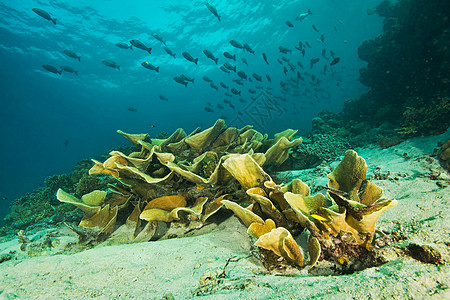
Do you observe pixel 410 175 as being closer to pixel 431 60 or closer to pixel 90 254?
pixel 90 254

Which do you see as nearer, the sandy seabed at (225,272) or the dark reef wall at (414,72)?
the sandy seabed at (225,272)

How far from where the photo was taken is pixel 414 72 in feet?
30.6

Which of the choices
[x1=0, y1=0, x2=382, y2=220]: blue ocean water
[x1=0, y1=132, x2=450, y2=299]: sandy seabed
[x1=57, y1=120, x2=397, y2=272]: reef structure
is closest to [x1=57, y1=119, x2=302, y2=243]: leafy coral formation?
[x1=57, y1=120, x2=397, y2=272]: reef structure

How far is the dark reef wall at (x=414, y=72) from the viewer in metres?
6.43

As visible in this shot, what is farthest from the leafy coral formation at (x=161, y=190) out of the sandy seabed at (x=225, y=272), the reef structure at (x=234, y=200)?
the sandy seabed at (x=225, y=272)

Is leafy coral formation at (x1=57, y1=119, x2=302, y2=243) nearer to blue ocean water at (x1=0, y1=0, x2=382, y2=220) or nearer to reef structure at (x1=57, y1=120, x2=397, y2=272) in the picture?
reef structure at (x1=57, y1=120, x2=397, y2=272)

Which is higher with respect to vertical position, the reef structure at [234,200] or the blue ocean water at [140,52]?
the blue ocean water at [140,52]

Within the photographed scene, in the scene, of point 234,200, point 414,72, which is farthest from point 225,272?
point 414,72

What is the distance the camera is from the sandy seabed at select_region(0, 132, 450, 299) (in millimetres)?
1085

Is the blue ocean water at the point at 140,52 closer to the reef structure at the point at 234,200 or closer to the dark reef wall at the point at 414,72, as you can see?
the dark reef wall at the point at 414,72

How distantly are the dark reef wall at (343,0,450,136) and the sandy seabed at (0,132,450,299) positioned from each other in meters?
5.20

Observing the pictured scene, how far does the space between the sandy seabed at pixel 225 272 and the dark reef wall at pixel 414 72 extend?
5.20 meters

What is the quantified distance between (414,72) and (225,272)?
1281cm

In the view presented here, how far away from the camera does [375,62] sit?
12.0 meters
